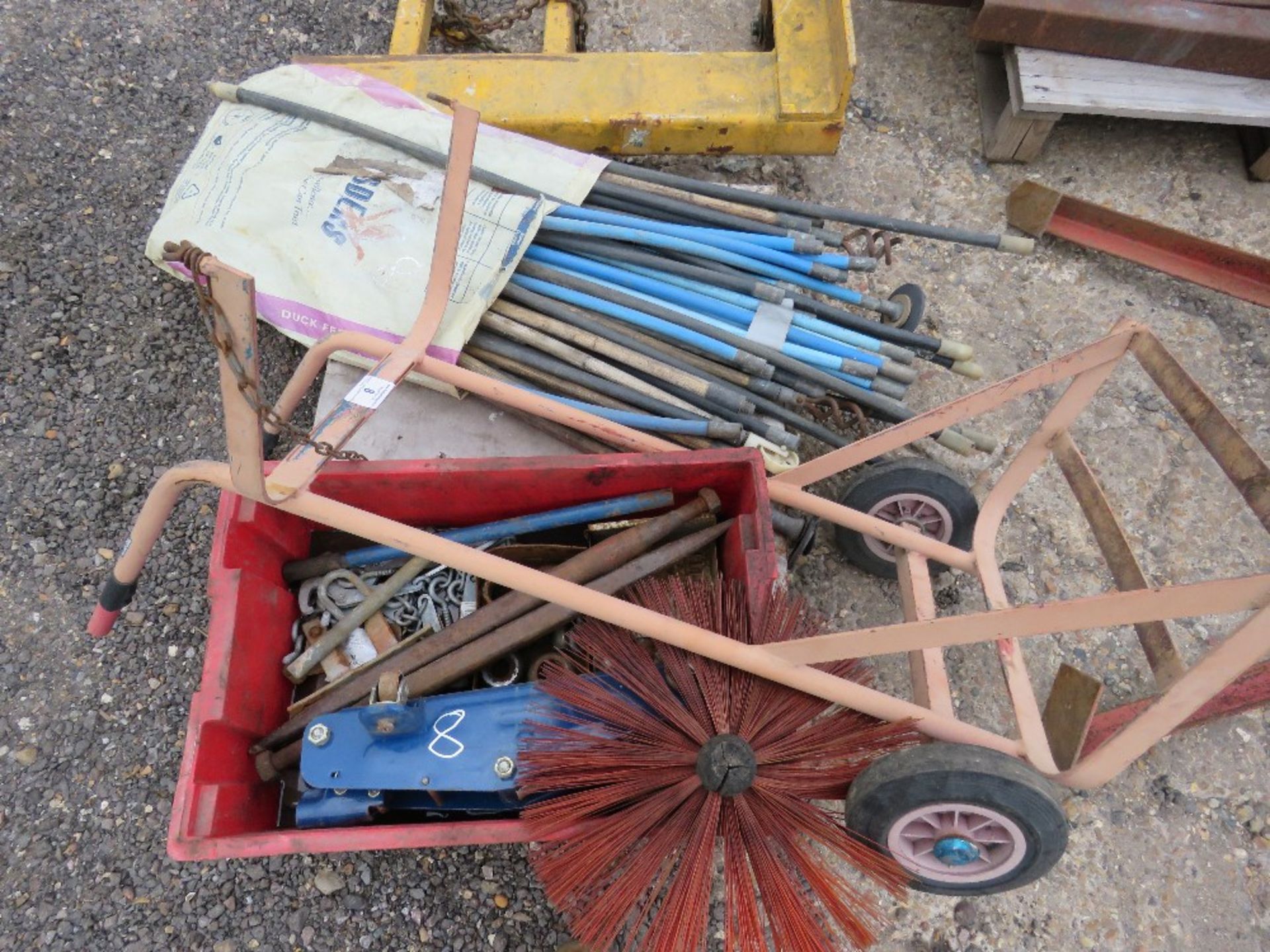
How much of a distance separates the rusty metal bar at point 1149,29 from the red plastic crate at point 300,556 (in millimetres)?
2049

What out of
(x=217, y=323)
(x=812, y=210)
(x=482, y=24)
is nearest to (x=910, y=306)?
(x=812, y=210)

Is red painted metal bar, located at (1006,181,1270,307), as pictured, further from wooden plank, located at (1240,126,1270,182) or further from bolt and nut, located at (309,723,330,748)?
bolt and nut, located at (309,723,330,748)

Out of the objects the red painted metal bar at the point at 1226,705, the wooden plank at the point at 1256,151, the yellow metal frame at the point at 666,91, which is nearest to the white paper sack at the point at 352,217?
the yellow metal frame at the point at 666,91

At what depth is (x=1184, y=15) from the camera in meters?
2.80

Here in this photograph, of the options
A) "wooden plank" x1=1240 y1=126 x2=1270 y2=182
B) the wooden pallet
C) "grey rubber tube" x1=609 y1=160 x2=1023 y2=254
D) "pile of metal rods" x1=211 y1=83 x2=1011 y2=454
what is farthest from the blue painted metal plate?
"wooden plank" x1=1240 y1=126 x2=1270 y2=182

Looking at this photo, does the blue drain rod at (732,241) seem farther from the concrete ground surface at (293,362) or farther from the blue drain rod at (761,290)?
the concrete ground surface at (293,362)

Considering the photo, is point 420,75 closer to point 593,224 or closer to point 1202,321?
point 593,224

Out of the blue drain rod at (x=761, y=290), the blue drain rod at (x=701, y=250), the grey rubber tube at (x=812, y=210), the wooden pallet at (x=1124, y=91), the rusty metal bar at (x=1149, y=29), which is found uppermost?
the rusty metal bar at (x=1149, y=29)

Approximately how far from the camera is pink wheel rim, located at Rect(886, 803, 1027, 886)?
1611mm

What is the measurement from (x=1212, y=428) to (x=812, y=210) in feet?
4.33

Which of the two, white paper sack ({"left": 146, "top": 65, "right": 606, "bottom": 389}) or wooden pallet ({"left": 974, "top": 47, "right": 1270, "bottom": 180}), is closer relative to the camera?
white paper sack ({"left": 146, "top": 65, "right": 606, "bottom": 389})

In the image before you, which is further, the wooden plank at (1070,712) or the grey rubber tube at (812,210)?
the grey rubber tube at (812,210)

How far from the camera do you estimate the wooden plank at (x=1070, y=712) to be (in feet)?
4.98

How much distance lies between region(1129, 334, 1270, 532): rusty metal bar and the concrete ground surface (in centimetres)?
73
